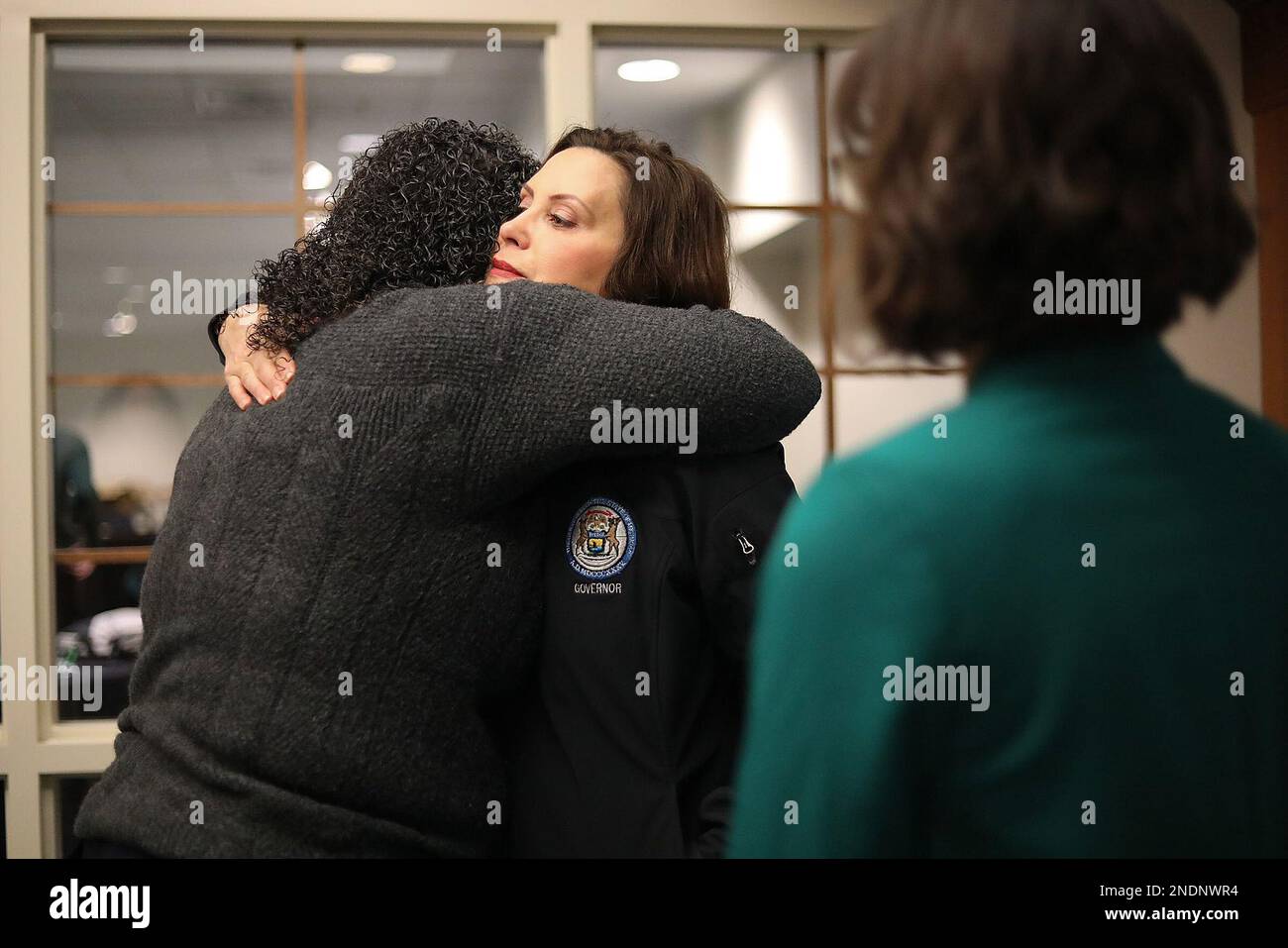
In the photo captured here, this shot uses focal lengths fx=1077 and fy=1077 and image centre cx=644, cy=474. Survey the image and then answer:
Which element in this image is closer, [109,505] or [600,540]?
[600,540]

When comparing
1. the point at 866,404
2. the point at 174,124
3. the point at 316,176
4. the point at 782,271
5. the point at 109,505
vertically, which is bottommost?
the point at 109,505

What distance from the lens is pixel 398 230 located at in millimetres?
874

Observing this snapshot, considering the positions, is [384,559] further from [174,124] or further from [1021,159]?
[174,124]

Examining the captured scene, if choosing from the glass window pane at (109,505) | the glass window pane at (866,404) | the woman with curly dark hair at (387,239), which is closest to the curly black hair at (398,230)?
the woman with curly dark hair at (387,239)

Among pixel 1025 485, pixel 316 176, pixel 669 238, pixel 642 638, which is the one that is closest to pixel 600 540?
pixel 642 638

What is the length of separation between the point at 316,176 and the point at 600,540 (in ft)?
4.56

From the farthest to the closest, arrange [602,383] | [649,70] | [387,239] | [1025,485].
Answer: [649,70] < [387,239] < [602,383] < [1025,485]

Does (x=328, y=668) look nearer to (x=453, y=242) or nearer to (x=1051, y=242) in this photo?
(x=453, y=242)

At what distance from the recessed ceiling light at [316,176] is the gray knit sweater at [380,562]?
1.27 meters

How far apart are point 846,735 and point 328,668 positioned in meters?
0.44

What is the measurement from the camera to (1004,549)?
430mm

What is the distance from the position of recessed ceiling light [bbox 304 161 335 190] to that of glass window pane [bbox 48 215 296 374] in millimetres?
77

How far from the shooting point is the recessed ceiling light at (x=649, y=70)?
1.96 meters

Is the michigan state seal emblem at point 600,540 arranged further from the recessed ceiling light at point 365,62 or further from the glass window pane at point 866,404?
the recessed ceiling light at point 365,62
